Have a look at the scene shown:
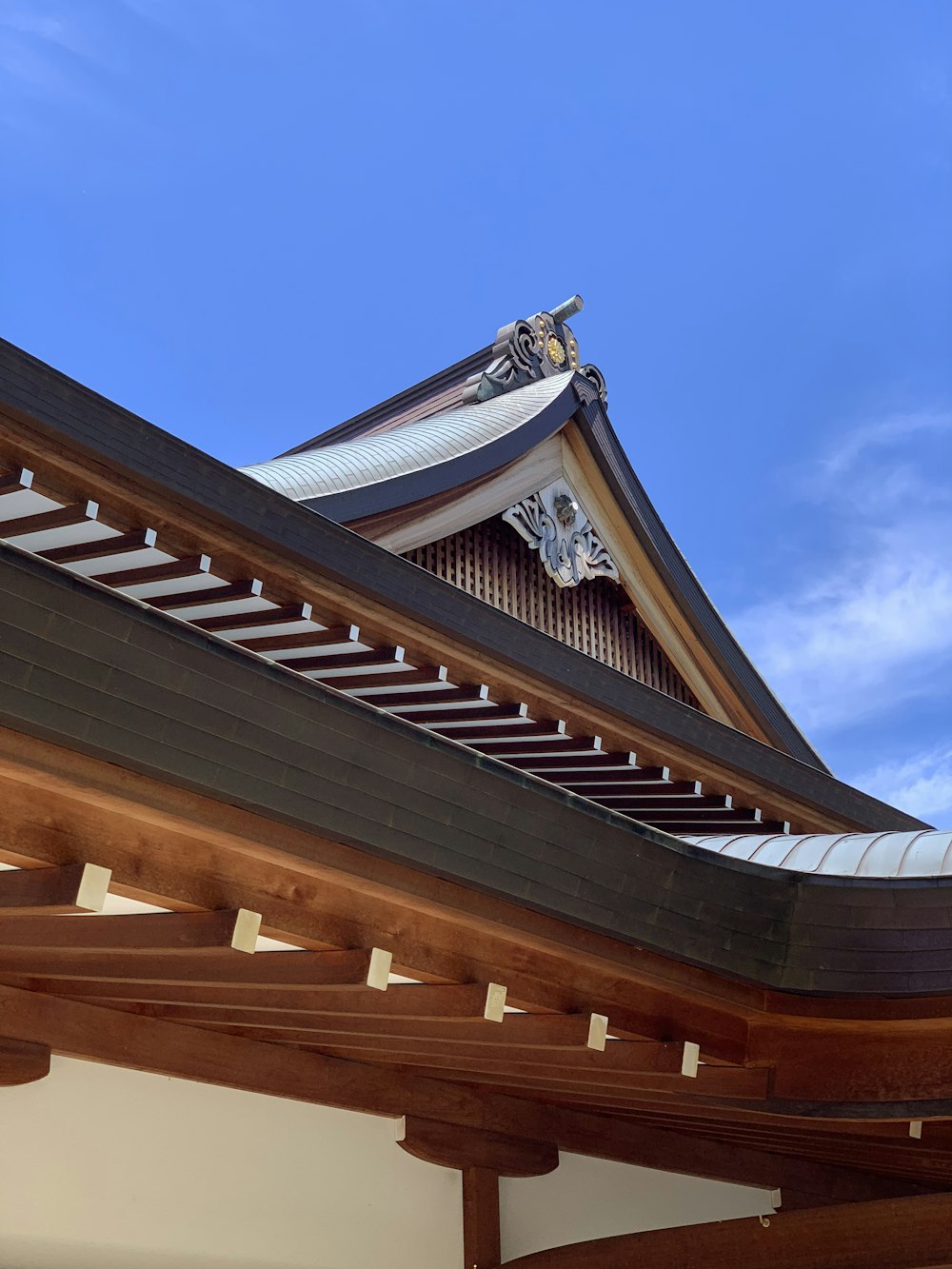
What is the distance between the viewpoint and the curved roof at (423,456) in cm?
561

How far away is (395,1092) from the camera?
4.36 m

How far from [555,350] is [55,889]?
20.9 ft

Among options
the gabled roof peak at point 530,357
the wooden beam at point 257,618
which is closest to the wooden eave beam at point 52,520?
the wooden beam at point 257,618

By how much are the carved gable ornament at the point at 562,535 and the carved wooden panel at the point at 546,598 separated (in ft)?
0.31

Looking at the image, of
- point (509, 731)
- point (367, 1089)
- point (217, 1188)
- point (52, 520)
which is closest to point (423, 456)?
point (509, 731)

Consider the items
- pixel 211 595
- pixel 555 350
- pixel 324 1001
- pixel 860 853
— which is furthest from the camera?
pixel 555 350

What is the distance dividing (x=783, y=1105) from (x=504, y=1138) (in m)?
1.68

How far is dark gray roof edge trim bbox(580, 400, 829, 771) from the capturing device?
7.16 metres

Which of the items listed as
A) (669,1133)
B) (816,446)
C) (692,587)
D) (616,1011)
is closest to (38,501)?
(616,1011)

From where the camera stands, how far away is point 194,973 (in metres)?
2.98

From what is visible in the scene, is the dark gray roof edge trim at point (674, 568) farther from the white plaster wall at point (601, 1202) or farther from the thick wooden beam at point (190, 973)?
the thick wooden beam at point (190, 973)

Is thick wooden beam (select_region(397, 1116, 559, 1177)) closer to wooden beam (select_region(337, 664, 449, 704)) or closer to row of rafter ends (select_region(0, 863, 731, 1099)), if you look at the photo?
row of rafter ends (select_region(0, 863, 731, 1099))

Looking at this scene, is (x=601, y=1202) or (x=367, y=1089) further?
(x=601, y=1202)

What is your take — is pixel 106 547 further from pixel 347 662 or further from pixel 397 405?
pixel 397 405
